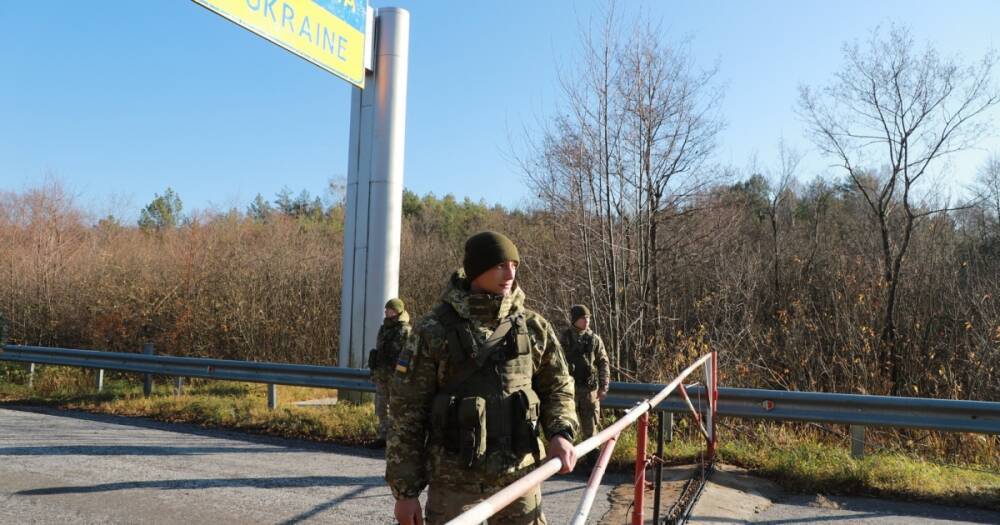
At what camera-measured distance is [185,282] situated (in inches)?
691

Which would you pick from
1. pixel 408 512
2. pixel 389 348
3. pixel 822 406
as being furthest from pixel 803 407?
pixel 408 512

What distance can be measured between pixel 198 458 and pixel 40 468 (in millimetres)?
1309

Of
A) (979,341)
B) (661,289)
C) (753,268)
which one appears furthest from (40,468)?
(753,268)

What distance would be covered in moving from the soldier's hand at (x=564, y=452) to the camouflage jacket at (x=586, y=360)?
417 cm

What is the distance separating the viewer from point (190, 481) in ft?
19.2

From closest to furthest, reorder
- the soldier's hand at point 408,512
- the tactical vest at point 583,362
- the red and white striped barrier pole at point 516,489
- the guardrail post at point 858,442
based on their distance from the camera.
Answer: the red and white striped barrier pole at point 516,489 → the soldier's hand at point 408,512 → the guardrail post at point 858,442 → the tactical vest at point 583,362

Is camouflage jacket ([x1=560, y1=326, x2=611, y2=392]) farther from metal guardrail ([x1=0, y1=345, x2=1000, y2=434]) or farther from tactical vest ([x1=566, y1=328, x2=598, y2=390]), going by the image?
metal guardrail ([x1=0, y1=345, x2=1000, y2=434])

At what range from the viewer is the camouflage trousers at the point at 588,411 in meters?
6.62

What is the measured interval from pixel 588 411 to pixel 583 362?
0.47 meters

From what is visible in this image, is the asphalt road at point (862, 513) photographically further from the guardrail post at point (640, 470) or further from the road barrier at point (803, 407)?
the guardrail post at point (640, 470)

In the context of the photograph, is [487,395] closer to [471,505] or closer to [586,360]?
[471,505]

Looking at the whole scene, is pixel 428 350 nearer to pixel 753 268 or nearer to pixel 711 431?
pixel 711 431

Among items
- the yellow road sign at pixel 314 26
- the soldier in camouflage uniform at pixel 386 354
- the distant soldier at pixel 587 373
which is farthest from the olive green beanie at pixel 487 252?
the yellow road sign at pixel 314 26

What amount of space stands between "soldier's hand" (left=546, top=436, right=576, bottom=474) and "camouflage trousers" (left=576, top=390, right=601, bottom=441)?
418 centimetres
